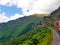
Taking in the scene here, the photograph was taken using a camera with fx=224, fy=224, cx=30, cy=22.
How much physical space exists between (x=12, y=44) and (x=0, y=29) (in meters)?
0.66

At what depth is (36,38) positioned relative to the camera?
6465 mm

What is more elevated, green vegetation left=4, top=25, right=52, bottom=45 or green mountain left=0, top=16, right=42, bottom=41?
green mountain left=0, top=16, right=42, bottom=41

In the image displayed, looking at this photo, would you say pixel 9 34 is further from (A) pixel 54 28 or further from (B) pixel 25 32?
(A) pixel 54 28

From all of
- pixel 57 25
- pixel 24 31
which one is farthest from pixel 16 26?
pixel 57 25

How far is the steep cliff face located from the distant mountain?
180 millimetres

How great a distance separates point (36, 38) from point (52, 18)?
0.74 m

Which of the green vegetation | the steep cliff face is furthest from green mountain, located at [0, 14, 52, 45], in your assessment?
the steep cliff face

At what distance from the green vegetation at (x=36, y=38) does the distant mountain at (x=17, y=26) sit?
163mm

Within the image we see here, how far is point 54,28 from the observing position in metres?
6.38

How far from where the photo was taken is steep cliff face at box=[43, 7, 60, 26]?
6.41 m

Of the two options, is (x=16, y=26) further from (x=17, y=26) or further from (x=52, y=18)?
(x=52, y=18)

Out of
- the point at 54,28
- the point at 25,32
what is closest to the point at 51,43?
the point at 54,28

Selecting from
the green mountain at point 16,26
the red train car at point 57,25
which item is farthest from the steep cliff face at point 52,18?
the green mountain at point 16,26

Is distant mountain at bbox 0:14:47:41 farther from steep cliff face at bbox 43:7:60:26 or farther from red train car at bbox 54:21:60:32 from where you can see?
red train car at bbox 54:21:60:32
